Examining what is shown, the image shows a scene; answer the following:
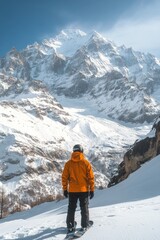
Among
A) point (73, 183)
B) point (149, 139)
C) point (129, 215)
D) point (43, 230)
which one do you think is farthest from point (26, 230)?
point (149, 139)

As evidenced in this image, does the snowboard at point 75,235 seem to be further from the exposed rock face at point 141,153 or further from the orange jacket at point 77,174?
the exposed rock face at point 141,153

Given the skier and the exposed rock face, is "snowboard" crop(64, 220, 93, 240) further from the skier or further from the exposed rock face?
the exposed rock face

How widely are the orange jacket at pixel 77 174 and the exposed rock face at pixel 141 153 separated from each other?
3946 centimetres

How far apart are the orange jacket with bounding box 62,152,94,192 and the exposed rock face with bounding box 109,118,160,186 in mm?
39459

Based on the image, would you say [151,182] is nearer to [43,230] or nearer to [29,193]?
[43,230]

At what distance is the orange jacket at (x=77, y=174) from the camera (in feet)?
39.9

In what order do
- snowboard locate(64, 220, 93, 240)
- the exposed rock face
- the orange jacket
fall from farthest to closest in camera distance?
the exposed rock face < the orange jacket < snowboard locate(64, 220, 93, 240)

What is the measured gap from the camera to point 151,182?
2278cm

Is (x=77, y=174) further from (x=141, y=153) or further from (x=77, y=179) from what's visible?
(x=141, y=153)

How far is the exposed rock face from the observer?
172 feet

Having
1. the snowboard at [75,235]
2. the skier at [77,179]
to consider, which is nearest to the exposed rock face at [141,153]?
the skier at [77,179]

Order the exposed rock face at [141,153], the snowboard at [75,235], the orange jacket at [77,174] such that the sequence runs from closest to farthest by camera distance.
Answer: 1. the snowboard at [75,235]
2. the orange jacket at [77,174]
3. the exposed rock face at [141,153]

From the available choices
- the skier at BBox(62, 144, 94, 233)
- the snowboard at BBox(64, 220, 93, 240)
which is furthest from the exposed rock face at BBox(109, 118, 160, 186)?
the snowboard at BBox(64, 220, 93, 240)

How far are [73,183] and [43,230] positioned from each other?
1.71 meters
